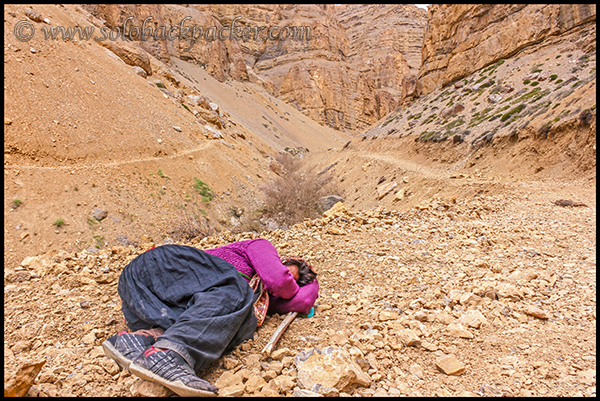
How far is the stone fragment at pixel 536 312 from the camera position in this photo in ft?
7.10

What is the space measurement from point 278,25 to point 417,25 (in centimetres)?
4029

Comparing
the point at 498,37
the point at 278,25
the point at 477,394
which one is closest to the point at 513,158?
the point at 477,394

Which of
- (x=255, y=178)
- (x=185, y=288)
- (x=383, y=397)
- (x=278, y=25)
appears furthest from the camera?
(x=278, y=25)

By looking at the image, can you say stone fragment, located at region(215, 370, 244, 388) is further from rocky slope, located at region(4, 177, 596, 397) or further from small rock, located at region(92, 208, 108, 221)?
small rock, located at region(92, 208, 108, 221)

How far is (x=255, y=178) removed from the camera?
13.9 metres

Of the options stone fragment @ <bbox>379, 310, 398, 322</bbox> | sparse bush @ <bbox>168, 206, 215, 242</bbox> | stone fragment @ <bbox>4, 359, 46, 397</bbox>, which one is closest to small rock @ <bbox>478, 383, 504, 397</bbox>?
stone fragment @ <bbox>379, 310, 398, 322</bbox>

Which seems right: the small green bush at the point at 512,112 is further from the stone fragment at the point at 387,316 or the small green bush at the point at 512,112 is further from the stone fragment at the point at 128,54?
the stone fragment at the point at 128,54

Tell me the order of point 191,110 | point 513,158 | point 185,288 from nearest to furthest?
point 185,288 < point 513,158 < point 191,110

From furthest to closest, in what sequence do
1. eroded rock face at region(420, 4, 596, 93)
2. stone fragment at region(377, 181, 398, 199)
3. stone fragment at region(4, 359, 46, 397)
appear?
eroded rock face at region(420, 4, 596, 93)
stone fragment at region(377, 181, 398, 199)
stone fragment at region(4, 359, 46, 397)

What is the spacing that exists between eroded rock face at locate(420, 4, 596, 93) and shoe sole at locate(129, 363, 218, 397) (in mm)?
21960

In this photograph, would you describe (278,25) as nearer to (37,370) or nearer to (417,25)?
(417,25)

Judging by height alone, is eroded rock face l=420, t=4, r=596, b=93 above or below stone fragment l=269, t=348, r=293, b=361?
above

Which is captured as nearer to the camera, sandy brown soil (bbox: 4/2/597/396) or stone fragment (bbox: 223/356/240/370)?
sandy brown soil (bbox: 4/2/597/396)

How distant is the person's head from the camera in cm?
271
